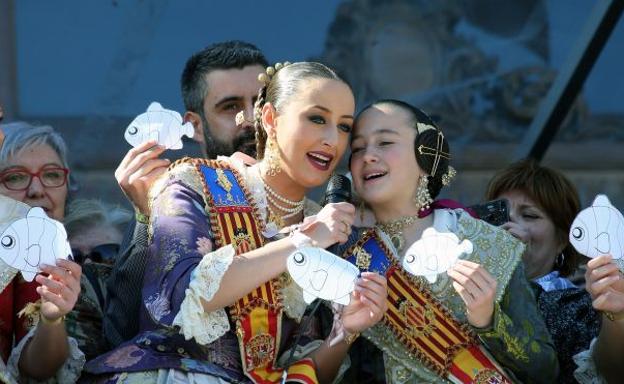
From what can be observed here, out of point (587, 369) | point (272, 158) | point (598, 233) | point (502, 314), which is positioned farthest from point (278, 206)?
point (587, 369)

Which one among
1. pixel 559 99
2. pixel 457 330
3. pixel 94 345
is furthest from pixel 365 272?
pixel 559 99

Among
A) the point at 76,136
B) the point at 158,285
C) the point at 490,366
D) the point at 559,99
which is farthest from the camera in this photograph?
the point at 76,136

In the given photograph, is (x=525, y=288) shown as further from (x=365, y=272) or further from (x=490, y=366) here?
(x=365, y=272)

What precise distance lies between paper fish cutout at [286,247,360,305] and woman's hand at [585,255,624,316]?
72cm

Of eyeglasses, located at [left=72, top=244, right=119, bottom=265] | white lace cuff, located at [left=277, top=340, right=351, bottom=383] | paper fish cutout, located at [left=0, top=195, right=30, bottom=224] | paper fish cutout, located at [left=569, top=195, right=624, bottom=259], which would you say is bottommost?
eyeglasses, located at [left=72, top=244, right=119, bottom=265]

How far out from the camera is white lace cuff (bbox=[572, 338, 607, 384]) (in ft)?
17.3

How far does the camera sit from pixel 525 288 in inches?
206

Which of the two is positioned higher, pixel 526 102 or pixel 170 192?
pixel 170 192

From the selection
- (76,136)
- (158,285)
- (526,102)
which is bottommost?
(76,136)

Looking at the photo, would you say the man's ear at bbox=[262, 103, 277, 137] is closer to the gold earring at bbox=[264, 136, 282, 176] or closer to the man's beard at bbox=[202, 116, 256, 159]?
the gold earring at bbox=[264, 136, 282, 176]

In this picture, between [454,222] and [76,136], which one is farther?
[76,136]

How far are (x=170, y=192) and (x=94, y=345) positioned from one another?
602 mm

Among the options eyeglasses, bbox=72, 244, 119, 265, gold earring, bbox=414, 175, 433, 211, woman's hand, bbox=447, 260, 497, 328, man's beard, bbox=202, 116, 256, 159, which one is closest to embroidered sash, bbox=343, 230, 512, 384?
gold earring, bbox=414, 175, 433, 211

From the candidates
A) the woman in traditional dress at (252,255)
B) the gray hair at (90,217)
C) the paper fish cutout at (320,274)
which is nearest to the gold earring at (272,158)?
the woman in traditional dress at (252,255)
